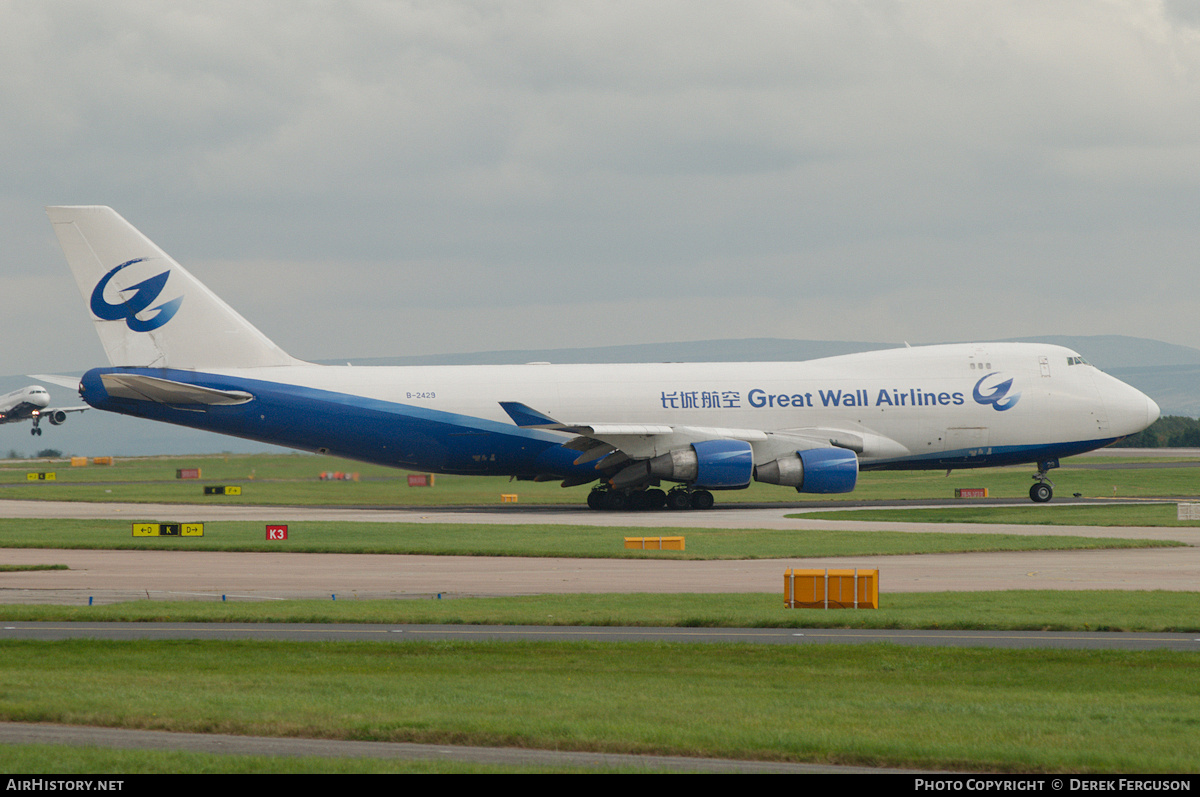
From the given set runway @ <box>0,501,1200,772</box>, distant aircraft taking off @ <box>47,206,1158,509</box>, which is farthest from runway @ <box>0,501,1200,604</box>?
distant aircraft taking off @ <box>47,206,1158,509</box>

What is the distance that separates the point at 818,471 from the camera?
168 feet

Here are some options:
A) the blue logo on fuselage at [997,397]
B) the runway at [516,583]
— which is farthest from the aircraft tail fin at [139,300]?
the blue logo on fuselage at [997,397]

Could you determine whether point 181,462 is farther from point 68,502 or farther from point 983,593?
point 983,593

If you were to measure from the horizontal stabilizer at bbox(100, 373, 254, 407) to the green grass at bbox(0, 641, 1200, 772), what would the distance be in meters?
32.0

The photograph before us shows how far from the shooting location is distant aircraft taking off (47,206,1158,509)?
51.2 metres

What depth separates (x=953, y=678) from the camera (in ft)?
55.5

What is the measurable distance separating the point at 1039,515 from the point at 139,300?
35.2 m

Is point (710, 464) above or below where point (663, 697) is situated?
above

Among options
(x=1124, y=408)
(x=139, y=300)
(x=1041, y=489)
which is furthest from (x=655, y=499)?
(x=139, y=300)

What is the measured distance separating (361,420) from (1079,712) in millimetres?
40432

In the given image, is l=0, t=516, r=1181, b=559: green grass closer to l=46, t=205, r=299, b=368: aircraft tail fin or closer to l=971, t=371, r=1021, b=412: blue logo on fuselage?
l=46, t=205, r=299, b=368: aircraft tail fin

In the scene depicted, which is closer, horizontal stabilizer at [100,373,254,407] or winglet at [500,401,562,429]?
horizontal stabilizer at [100,373,254,407]

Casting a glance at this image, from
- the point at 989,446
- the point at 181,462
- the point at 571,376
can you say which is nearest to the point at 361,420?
the point at 571,376

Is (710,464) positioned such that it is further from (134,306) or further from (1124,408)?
(134,306)
